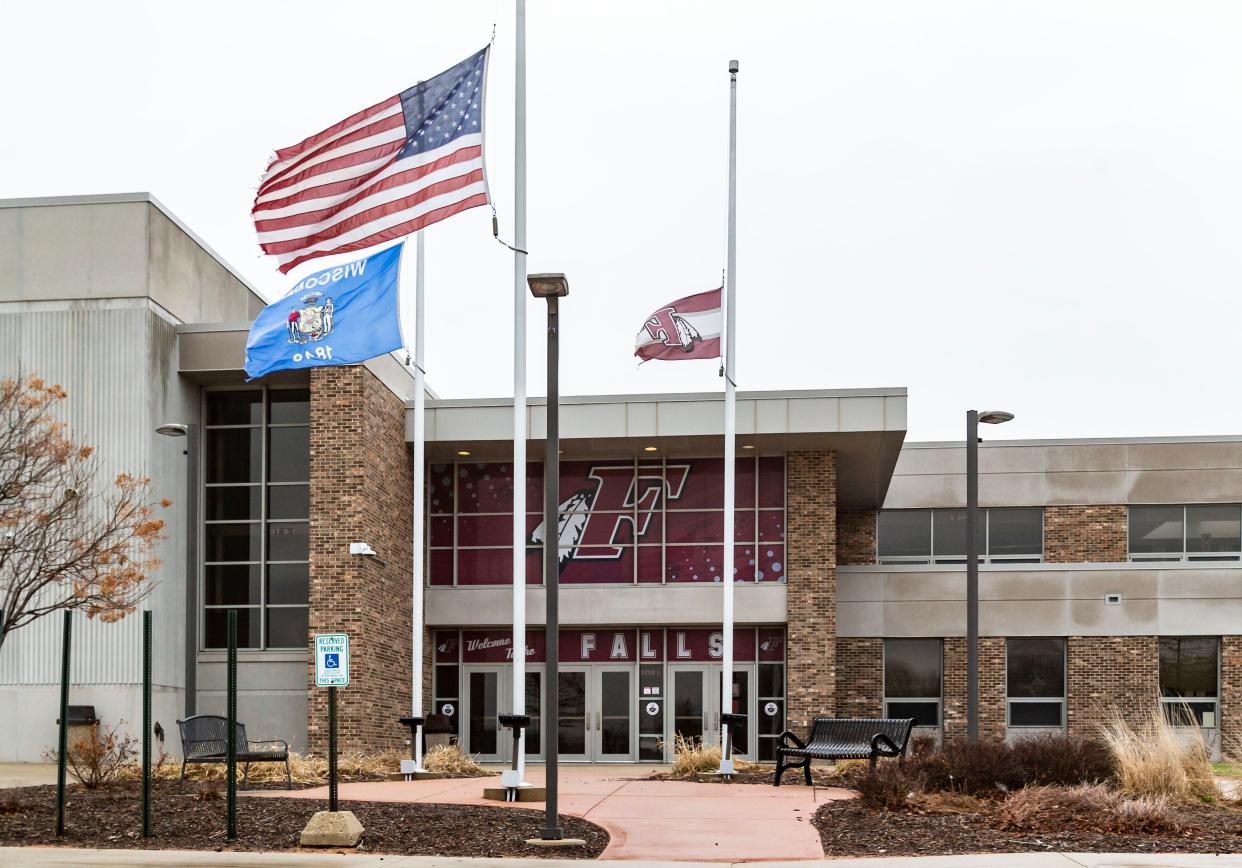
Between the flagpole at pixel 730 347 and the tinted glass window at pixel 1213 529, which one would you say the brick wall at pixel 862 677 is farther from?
the flagpole at pixel 730 347

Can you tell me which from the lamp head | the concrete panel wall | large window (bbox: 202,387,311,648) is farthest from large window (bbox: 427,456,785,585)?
the lamp head

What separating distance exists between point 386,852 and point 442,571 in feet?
58.7

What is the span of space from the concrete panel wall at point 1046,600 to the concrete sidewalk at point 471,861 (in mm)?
23491

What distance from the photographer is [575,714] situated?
29.8 metres

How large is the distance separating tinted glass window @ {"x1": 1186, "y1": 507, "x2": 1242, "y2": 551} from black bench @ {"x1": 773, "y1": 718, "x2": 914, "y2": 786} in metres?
20.3

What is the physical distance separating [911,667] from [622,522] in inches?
386

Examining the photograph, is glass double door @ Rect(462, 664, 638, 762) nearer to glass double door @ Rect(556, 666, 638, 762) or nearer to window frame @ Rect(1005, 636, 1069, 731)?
glass double door @ Rect(556, 666, 638, 762)

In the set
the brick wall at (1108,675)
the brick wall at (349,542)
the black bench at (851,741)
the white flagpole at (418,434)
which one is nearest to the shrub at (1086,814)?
the black bench at (851,741)

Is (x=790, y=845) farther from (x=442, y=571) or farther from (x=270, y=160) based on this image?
(x=442, y=571)

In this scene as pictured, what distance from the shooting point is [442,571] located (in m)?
30.2

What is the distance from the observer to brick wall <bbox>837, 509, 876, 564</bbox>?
3719cm

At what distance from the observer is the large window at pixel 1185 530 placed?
3641 centimetres

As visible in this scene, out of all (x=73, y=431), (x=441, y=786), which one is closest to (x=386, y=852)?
(x=441, y=786)

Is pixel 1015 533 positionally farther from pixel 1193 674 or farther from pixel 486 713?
pixel 486 713
